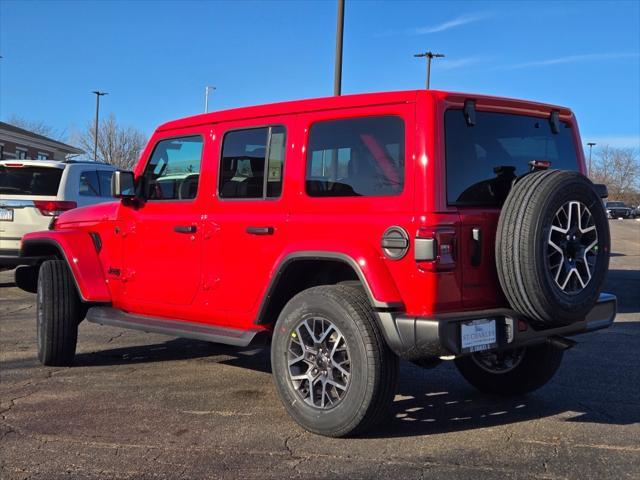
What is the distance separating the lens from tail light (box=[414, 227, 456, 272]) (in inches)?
140

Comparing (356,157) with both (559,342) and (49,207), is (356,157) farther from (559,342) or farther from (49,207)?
(49,207)

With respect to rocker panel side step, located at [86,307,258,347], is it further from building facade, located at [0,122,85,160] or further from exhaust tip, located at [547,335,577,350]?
building facade, located at [0,122,85,160]

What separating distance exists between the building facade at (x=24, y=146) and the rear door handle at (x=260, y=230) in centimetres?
3322

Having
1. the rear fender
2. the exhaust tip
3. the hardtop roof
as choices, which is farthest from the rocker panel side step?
the exhaust tip

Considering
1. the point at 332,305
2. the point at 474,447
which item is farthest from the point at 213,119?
the point at 474,447

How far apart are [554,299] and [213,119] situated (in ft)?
8.83

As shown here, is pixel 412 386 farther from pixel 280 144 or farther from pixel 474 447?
pixel 280 144

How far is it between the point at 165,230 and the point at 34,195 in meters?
5.35

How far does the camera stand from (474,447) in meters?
3.81

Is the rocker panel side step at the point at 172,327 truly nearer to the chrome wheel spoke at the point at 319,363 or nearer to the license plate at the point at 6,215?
the chrome wheel spoke at the point at 319,363

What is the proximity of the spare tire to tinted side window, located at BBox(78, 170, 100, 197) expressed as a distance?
7.65 meters

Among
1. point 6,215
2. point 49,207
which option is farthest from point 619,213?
point 6,215

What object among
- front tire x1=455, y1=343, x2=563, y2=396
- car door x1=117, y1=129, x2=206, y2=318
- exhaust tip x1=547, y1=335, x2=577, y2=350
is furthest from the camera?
car door x1=117, y1=129, x2=206, y2=318

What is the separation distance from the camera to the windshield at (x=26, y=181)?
9.54 metres
